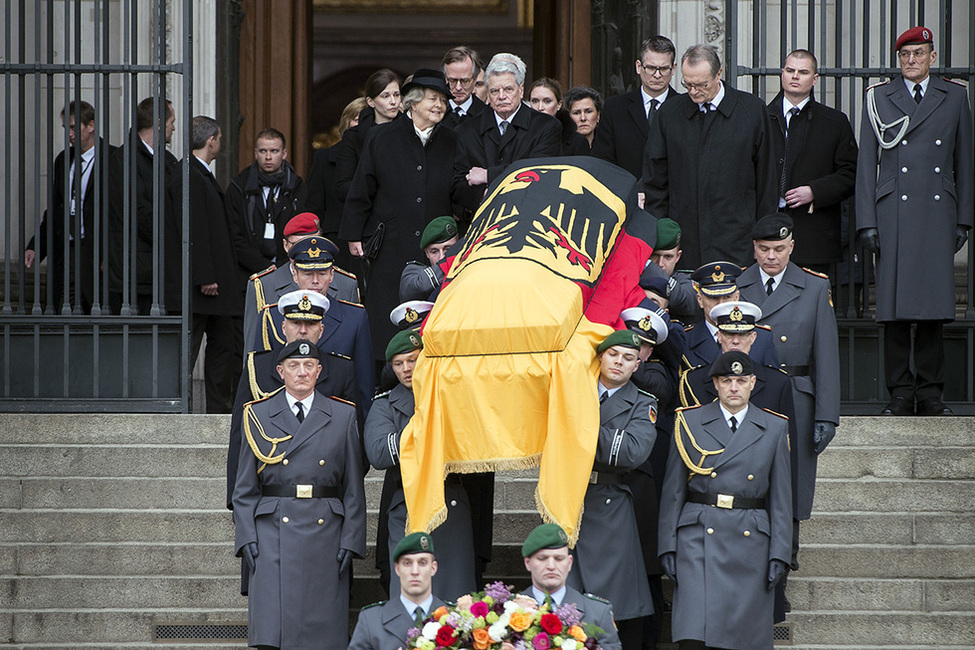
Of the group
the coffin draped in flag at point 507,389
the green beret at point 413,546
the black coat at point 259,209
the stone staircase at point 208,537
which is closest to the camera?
the green beret at point 413,546

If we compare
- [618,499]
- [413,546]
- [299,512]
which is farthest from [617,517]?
[299,512]

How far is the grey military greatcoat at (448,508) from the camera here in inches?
259

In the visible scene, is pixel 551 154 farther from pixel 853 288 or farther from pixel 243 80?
pixel 243 80

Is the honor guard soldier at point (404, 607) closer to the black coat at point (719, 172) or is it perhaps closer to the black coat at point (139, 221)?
the black coat at point (719, 172)

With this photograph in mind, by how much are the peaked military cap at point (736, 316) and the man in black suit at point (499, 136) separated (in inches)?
79.9

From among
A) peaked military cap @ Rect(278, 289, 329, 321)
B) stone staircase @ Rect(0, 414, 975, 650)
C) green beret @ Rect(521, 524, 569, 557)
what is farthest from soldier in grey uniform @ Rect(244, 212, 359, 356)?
green beret @ Rect(521, 524, 569, 557)

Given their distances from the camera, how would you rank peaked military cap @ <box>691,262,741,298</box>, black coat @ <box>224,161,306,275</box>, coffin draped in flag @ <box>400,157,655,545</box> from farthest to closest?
black coat @ <box>224,161,306,275</box> < peaked military cap @ <box>691,262,741,298</box> < coffin draped in flag @ <box>400,157,655,545</box>

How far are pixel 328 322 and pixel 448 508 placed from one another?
4.60 ft

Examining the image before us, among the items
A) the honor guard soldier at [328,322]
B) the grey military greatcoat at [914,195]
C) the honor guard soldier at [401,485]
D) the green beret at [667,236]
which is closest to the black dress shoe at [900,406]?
the grey military greatcoat at [914,195]

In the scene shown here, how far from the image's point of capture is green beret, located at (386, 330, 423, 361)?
6785mm

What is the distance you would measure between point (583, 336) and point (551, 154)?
2.28 meters

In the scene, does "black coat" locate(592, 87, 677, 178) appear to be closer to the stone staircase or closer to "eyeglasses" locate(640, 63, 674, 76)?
"eyeglasses" locate(640, 63, 674, 76)

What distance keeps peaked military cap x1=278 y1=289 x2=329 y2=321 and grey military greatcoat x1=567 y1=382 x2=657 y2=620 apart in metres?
1.47

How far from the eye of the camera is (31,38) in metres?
11.5
